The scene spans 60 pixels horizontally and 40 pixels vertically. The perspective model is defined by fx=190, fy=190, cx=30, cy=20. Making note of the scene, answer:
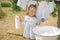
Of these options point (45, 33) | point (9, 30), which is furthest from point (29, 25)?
point (9, 30)

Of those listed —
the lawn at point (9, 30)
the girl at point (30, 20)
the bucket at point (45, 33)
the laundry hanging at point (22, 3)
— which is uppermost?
the laundry hanging at point (22, 3)

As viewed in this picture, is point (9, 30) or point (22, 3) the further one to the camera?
point (9, 30)

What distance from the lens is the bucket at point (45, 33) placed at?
1733 mm

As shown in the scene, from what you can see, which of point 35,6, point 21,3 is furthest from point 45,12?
point 21,3

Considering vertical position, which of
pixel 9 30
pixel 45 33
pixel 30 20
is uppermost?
pixel 30 20

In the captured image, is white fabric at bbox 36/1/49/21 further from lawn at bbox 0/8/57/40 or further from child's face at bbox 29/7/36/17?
lawn at bbox 0/8/57/40

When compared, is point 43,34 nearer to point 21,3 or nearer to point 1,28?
point 21,3

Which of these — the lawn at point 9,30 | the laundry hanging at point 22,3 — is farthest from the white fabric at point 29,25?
the lawn at point 9,30

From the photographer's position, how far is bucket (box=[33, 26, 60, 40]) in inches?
68.2

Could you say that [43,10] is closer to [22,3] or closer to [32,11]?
[32,11]

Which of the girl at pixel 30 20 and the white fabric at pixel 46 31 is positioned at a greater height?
the girl at pixel 30 20

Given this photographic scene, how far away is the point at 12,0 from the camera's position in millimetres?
1894

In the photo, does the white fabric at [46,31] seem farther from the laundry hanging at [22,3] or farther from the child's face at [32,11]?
the laundry hanging at [22,3]

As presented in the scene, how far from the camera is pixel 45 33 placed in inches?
70.2
